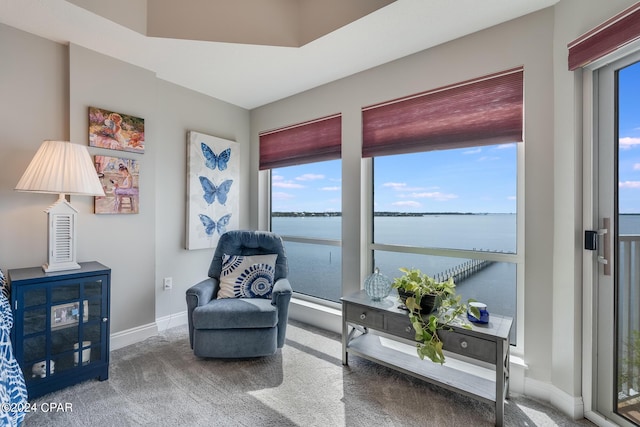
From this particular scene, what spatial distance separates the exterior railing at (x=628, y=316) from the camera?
4.77ft

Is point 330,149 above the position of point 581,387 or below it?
above

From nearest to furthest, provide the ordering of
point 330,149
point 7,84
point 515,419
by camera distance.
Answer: point 515,419, point 7,84, point 330,149

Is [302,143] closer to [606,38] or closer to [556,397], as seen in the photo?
[606,38]

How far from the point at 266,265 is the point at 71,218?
4.76 feet

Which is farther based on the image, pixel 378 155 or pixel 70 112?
pixel 378 155

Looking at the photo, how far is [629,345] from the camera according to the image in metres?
1.49

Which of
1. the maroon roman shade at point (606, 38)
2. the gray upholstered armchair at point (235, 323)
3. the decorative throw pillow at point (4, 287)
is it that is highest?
the maroon roman shade at point (606, 38)

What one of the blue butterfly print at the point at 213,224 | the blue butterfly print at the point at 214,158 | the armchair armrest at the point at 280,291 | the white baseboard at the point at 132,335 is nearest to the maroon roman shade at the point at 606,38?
the armchair armrest at the point at 280,291

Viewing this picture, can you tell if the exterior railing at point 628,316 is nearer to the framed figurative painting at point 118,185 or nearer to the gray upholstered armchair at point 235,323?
the gray upholstered armchair at point 235,323

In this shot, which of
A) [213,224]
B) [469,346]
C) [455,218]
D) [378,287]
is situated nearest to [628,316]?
[469,346]

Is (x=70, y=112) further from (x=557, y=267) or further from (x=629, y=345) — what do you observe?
(x=629, y=345)

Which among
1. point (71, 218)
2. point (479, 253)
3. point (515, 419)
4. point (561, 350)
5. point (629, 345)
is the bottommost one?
point (515, 419)

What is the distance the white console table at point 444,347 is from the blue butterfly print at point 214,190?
1844mm

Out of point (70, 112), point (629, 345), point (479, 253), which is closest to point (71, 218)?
point (70, 112)
